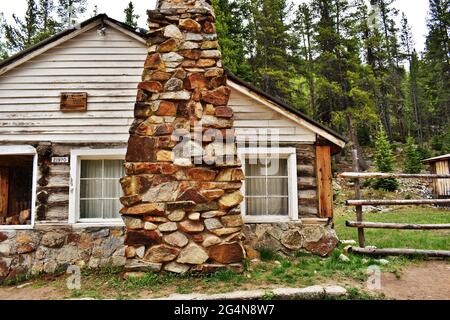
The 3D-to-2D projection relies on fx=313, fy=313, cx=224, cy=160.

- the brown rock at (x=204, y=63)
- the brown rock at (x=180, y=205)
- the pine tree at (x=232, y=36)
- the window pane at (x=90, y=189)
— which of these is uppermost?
the pine tree at (x=232, y=36)

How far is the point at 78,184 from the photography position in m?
6.67

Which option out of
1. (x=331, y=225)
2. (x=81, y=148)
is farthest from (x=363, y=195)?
(x=81, y=148)

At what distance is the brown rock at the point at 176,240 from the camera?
4797mm

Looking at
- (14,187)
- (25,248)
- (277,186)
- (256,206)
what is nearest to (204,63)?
(277,186)

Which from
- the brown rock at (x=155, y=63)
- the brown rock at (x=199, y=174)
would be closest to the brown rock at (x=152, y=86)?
the brown rock at (x=155, y=63)

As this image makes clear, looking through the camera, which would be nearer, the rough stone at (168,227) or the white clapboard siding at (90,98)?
the rough stone at (168,227)

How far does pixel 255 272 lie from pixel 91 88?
514 cm

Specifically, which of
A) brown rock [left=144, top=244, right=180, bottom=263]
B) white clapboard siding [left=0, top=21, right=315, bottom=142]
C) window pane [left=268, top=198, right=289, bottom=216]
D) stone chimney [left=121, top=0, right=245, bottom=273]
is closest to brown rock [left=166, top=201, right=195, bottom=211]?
stone chimney [left=121, top=0, right=245, bottom=273]

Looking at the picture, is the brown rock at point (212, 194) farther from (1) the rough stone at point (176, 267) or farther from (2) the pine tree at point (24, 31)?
(2) the pine tree at point (24, 31)

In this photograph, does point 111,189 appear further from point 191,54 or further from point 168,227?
point 191,54

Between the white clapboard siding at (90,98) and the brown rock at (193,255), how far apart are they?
2.86m

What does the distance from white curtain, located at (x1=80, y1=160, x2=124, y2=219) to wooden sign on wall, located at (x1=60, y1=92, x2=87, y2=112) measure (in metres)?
1.15

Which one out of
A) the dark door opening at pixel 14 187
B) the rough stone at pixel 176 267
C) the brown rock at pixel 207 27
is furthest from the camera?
the dark door opening at pixel 14 187
